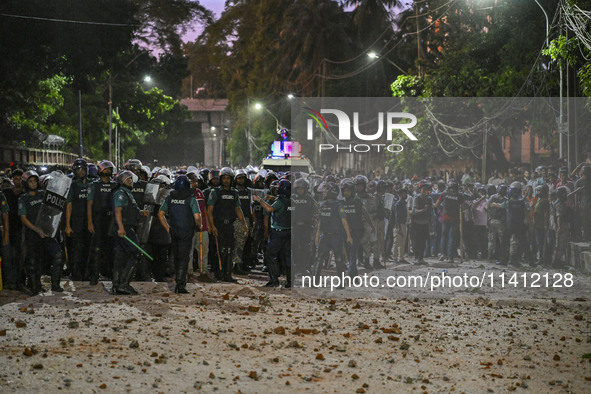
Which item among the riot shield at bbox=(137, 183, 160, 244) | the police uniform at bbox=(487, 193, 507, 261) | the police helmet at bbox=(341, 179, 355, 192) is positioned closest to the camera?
the riot shield at bbox=(137, 183, 160, 244)

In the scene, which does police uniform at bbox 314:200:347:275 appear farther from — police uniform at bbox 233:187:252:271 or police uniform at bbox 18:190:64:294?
police uniform at bbox 18:190:64:294

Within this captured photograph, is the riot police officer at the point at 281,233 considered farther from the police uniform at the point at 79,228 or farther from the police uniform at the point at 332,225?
the police uniform at the point at 79,228

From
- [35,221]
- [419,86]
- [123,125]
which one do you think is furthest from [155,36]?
[35,221]

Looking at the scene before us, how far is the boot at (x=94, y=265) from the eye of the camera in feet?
40.0

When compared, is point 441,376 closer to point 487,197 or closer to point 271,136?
point 487,197

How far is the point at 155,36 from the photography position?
3469 centimetres

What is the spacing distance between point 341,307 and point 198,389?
15.2ft

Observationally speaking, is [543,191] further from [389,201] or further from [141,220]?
[141,220]

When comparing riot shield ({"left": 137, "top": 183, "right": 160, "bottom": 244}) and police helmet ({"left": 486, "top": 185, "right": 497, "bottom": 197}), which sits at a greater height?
police helmet ({"left": 486, "top": 185, "right": 497, "bottom": 197})

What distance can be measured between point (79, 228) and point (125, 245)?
147cm

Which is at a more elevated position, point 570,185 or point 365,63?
point 365,63

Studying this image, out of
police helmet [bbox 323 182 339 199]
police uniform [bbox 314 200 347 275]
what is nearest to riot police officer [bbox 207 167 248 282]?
police uniform [bbox 314 200 347 275]

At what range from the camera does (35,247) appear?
11.5 m

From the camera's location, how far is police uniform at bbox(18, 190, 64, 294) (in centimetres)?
1144
